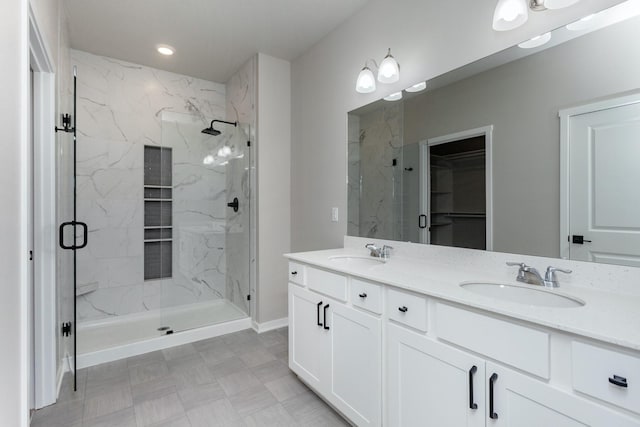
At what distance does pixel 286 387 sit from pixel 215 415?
0.47 meters

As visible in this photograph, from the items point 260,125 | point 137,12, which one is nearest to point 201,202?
point 260,125

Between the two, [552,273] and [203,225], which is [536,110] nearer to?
[552,273]

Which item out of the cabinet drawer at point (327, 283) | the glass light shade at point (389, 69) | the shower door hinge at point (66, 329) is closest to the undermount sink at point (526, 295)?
the cabinet drawer at point (327, 283)

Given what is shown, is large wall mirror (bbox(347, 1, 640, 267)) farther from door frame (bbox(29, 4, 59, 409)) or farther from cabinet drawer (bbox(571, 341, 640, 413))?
door frame (bbox(29, 4, 59, 409))

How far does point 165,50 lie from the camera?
3002mm

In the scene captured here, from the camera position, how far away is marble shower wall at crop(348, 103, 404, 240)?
6.98ft

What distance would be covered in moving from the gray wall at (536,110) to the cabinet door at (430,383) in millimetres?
646

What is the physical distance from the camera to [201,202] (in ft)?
10.7

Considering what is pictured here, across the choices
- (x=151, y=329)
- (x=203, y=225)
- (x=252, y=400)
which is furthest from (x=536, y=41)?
(x=151, y=329)

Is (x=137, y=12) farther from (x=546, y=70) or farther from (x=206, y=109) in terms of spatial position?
(x=546, y=70)

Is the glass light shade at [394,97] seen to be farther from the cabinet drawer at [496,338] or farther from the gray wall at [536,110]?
the cabinet drawer at [496,338]

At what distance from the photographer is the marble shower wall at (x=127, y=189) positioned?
10.2 feet

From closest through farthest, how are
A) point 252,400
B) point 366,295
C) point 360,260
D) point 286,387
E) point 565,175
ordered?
1. point 565,175
2. point 366,295
3. point 252,400
4. point 286,387
5. point 360,260

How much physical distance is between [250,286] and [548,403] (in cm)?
272
